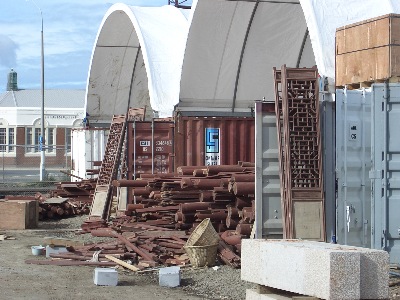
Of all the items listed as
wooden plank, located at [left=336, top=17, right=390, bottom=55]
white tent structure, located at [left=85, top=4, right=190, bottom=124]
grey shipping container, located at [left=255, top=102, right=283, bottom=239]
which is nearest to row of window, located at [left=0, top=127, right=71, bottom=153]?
white tent structure, located at [left=85, top=4, right=190, bottom=124]

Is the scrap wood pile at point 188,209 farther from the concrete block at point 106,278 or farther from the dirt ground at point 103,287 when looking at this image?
the concrete block at point 106,278

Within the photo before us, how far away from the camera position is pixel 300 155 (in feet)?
41.8

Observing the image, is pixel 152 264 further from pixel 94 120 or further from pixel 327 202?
pixel 94 120

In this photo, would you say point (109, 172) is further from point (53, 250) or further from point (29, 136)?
point (29, 136)

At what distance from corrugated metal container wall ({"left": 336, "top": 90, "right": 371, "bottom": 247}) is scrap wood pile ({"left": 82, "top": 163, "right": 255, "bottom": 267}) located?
181 centimetres

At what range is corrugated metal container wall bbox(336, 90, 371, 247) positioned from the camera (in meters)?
12.5

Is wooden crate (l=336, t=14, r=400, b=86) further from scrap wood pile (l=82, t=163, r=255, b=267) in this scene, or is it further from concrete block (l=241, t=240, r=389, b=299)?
concrete block (l=241, t=240, r=389, b=299)

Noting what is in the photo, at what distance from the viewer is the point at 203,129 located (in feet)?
68.5

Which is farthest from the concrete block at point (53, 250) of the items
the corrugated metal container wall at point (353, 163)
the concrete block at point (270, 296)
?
the concrete block at point (270, 296)

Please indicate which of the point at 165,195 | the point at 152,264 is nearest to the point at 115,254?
the point at 152,264

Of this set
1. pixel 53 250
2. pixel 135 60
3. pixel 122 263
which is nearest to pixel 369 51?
pixel 122 263

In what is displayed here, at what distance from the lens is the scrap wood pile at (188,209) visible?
556 inches

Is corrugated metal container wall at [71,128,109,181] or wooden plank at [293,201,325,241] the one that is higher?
corrugated metal container wall at [71,128,109,181]

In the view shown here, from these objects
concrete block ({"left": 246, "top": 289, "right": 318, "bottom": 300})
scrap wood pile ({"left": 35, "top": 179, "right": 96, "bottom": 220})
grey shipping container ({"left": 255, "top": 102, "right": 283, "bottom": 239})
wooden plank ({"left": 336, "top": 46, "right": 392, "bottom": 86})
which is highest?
wooden plank ({"left": 336, "top": 46, "right": 392, "bottom": 86})
